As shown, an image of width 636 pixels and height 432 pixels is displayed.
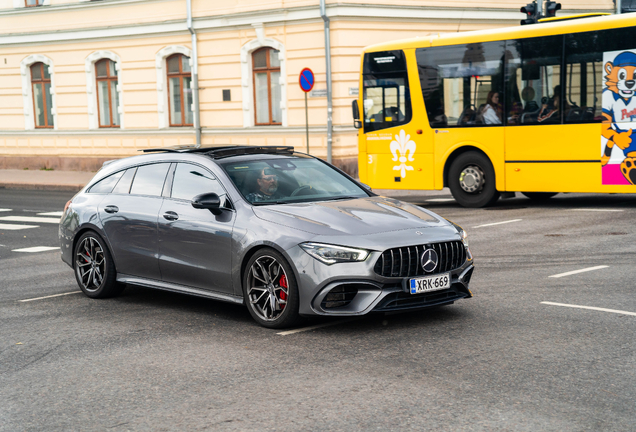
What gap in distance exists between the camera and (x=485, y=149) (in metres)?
15.6

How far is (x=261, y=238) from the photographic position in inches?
258

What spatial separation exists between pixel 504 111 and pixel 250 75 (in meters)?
11.5

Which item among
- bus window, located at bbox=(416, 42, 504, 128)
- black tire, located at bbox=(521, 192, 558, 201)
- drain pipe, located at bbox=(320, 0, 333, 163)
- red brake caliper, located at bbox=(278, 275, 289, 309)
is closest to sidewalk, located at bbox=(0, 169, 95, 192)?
drain pipe, located at bbox=(320, 0, 333, 163)

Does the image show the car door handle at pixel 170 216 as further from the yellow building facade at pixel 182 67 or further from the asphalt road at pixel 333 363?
the yellow building facade at pixel 182 67

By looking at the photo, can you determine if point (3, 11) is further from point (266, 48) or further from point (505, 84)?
point (505, 84)

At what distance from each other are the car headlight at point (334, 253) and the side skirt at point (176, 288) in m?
0.96

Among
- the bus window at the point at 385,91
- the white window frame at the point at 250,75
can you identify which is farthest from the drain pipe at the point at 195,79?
the bus window at the point at 385,91

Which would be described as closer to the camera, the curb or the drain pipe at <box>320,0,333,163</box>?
the drain pipe at <box>320,0,333,163</box>

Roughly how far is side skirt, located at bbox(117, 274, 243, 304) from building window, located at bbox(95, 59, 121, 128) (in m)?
21.2

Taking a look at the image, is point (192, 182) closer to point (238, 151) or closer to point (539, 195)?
point (238, 151)

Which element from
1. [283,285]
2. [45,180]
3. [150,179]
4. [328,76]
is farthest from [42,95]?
[283,285]

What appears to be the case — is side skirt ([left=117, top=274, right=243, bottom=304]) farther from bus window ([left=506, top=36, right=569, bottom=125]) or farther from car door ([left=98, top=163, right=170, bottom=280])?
bus window ([left=506, top=36, right=569, bottom=125])

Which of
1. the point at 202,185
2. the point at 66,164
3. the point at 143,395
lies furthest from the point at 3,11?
the point at 143,395

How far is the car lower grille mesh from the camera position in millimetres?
6184
